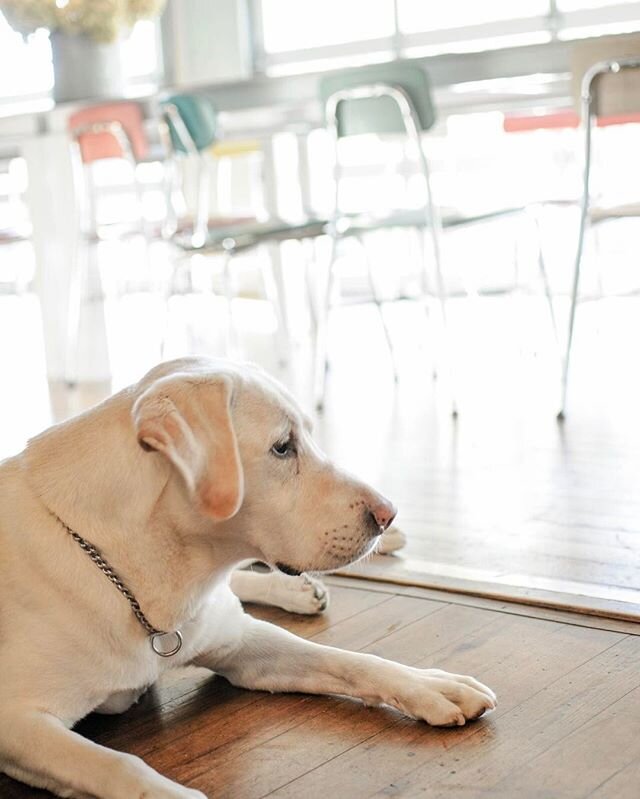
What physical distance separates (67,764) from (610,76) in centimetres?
244

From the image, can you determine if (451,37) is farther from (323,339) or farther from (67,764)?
(67,764)

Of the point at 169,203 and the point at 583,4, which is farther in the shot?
the point at 583,4

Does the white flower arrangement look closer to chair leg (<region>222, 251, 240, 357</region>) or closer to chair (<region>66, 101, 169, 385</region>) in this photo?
chair (<region>66, 101, 169, 385</region>)

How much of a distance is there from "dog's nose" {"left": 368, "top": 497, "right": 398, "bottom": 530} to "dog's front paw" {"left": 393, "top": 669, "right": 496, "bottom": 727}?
23cm

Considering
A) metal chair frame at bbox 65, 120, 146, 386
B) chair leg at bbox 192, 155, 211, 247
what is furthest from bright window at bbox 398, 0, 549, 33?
chair leg at bbox 192, 155, 211, 247

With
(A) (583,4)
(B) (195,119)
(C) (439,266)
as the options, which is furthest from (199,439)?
(A) (583,4)

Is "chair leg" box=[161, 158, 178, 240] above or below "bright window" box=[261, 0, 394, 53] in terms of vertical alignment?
below

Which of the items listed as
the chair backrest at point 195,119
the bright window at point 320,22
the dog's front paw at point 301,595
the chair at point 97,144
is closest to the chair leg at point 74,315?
the chair at point 97,144

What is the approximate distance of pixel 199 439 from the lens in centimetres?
148

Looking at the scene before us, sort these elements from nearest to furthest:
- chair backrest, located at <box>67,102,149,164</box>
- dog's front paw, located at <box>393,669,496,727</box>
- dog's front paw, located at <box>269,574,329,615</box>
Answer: dog's front paw, located at <box>393,669,496,727</box>, dog's front paw, located at <box>269,574,329,615</box>, chair backrest, located at <box>67,102,149,164</box>

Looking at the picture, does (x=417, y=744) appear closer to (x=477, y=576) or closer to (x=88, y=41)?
(x=477, y=576)

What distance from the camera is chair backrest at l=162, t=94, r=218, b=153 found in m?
4.46

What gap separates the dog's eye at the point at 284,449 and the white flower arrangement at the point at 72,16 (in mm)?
4067

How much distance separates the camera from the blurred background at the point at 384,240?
3.05 meters
